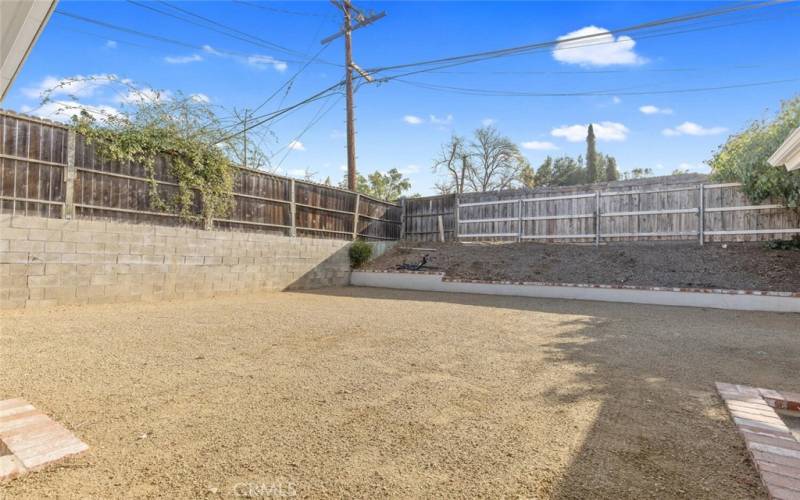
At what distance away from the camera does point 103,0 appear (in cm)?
864

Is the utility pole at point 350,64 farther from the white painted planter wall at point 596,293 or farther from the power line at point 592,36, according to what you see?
the white painted planter wall at point 596,293

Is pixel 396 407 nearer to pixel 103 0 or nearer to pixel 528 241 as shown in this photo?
pixel 528 241

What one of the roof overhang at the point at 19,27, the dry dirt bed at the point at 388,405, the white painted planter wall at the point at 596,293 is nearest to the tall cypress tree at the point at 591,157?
the white painted planter wall at the point at 596,293

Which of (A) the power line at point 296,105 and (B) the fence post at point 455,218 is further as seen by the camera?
(A) the power line at point 296,105

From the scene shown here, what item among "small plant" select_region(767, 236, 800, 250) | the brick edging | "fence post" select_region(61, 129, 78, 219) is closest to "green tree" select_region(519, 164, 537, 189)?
"small plant" select_region(767, 236, 800, 250)

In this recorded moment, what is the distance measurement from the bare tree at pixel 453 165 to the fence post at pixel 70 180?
68.8 ft

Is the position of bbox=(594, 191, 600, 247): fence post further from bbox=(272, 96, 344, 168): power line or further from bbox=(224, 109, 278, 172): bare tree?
bbox=(224, 109, 278, 172): bare tree

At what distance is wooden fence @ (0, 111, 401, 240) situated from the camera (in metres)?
5.20

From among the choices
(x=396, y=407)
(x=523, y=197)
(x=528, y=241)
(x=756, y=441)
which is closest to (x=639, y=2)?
(x=523, y=197)

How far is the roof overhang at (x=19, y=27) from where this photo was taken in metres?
1.38

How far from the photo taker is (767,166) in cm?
A: 767

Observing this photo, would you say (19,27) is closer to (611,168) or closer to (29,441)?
(29,441)

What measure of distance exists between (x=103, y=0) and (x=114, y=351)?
9573 mm

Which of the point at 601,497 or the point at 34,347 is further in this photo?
the point at 34,347
